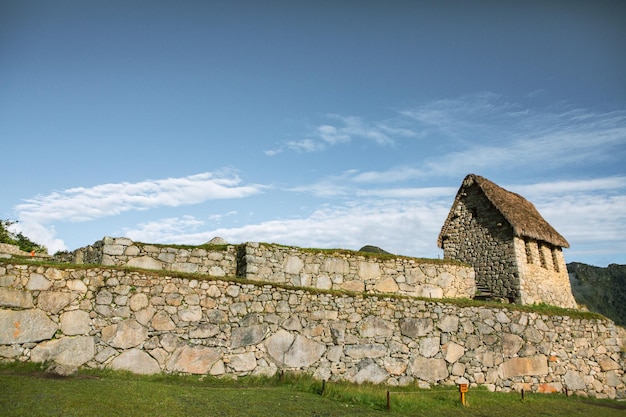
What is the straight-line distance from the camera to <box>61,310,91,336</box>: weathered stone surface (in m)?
10.1

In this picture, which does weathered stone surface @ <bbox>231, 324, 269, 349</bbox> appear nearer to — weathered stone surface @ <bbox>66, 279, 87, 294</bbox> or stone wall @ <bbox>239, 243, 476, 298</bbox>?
stone wall @ <bbox>239, 243, 476, 298</bbox>

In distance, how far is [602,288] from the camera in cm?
3725

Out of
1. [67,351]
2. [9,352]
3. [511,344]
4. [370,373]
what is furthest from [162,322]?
[511,344]

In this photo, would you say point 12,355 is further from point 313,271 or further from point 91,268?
point 313,271

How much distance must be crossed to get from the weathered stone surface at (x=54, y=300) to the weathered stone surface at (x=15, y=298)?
22cm

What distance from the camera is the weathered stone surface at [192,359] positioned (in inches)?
420

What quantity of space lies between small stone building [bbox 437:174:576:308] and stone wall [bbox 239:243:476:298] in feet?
9.62

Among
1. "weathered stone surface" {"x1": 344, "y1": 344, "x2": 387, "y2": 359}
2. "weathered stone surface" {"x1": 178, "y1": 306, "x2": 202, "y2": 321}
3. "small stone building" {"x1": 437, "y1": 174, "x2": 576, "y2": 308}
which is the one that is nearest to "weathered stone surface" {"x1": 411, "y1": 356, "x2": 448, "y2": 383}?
"weathered stone surface" {"x1": 344, "y1": 344, "x2": 387, "y2": 359}

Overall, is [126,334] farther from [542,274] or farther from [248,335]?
[542,274]

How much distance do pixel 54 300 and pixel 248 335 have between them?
4919mm

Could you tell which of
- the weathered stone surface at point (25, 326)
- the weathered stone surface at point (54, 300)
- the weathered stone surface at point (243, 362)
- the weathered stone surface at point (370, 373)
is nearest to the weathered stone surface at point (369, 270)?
the weathered stone surface at point (370, 373)

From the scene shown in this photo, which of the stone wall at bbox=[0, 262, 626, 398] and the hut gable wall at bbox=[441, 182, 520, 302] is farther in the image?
the hut gable wall at bbox=[441, 182, 520, 302]

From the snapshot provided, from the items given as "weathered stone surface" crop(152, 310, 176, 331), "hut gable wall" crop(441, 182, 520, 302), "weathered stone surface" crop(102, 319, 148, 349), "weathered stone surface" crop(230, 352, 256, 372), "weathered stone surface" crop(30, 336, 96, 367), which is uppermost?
"hut gable wall" crop(441, 182, 520, 302)

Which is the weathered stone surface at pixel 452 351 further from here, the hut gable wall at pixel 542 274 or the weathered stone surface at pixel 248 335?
the hut gable wall at pixel 542 274
